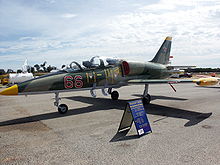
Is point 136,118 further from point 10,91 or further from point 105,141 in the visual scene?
point 10,91

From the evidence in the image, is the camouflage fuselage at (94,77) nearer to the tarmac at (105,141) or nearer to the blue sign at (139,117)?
the tarmac at (105,141)

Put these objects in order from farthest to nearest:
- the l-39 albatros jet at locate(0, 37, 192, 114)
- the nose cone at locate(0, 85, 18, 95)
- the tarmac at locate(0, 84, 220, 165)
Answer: the l-39 albatros jet at locate(0, 37, 192, 114), the nose cone at locate(0, 85, 18, 95), the tarmac at locate(0, 84, 220, 165)

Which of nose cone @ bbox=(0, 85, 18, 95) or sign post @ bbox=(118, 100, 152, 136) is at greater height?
nose cone @ bbox=(0, 85, 18, 95)

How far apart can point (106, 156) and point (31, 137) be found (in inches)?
113

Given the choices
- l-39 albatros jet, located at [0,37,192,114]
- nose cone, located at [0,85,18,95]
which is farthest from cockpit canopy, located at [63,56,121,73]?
nose cone, located at [0,85,18,95]

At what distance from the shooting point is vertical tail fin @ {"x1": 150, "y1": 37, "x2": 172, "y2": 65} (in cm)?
1508

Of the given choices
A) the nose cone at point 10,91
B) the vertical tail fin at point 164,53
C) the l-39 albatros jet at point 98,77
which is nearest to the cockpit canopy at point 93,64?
the l-39 albatros jet at point 98,77

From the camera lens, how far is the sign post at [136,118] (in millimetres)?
5996

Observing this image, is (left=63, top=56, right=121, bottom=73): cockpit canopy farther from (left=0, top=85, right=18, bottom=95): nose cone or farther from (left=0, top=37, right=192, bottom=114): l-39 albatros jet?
(left=0, top=85, right=18, bottom=95): nose cone

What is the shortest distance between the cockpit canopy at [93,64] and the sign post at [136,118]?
4.59m

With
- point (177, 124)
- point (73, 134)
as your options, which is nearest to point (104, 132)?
point (73, 134)

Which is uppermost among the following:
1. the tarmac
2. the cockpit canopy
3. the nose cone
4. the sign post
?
the cockpit canopy

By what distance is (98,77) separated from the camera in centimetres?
1073

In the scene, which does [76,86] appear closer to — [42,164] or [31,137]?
[31,137]
